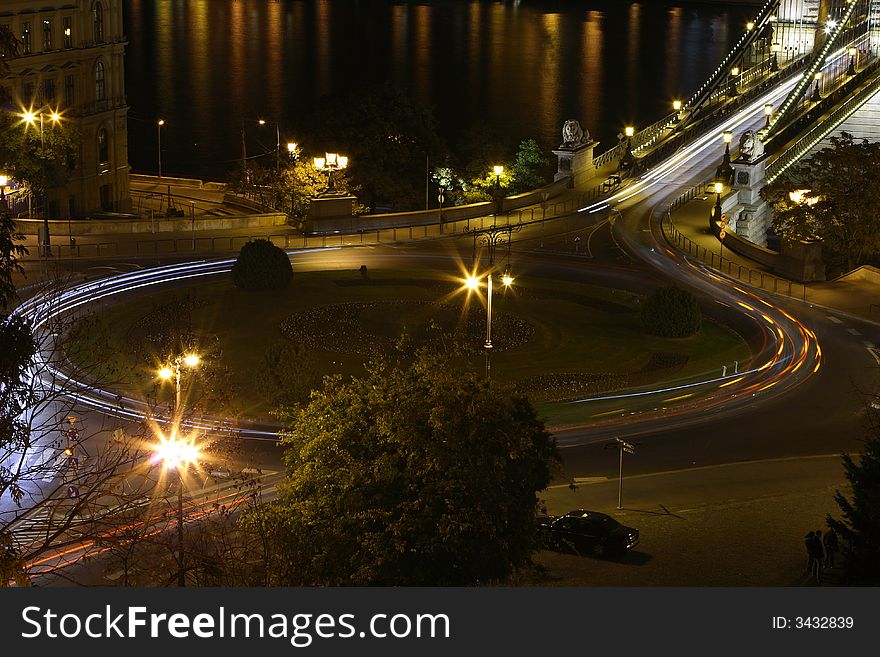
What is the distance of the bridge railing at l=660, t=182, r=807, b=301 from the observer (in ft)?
189

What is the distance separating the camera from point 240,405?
4106 centimetres

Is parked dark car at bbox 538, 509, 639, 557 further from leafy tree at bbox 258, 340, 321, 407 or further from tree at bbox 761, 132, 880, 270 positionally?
tree at bbox 761, 132, 880, 270

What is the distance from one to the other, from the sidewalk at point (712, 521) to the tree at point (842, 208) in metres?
27.2

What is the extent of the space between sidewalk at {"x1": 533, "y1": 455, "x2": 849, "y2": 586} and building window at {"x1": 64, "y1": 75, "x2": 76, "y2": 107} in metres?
50.7

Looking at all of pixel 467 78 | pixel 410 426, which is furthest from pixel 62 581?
pixel 467 78

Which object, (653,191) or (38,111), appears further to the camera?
(653,191)

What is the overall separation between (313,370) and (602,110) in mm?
117170

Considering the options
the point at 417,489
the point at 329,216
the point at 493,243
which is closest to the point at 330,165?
the point at 329,216

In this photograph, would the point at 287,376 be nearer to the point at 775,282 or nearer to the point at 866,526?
the point at 866,526

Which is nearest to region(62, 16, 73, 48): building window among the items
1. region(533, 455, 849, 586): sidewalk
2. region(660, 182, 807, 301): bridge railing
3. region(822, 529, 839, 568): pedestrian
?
region(660, 182, 807, 301): bridge railing

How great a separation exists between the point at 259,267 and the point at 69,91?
97.5 feet

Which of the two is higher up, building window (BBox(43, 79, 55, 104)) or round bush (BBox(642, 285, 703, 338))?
building window (BBox(43, 79, 55, 104))

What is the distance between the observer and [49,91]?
76500 mm

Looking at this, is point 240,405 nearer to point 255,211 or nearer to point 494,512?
point 494,512
